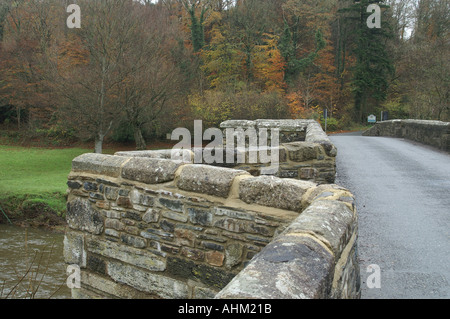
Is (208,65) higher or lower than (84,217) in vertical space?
higher

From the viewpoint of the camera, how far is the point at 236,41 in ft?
104

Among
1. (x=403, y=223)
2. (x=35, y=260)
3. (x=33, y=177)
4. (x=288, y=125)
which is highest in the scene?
(x=288, y=125)

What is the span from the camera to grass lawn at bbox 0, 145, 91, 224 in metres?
→ 14.3

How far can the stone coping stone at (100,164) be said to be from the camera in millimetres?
4574

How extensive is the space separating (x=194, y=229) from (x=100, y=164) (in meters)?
1.70

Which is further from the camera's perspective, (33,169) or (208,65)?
(208,65)

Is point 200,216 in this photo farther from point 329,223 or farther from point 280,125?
point 280,125

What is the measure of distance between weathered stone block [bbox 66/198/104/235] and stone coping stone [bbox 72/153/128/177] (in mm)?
426

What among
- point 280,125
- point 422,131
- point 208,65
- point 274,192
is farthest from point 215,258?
point 208,65

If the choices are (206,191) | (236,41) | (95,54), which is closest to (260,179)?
(206,191)

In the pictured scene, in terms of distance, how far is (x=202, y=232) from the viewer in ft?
12.3

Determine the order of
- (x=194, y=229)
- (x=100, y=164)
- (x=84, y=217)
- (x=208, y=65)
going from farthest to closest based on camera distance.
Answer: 1. (x=208, y=65)
2. (x=84, y=217)
3. (x=100, y=164)
4. (x=194, y=229)

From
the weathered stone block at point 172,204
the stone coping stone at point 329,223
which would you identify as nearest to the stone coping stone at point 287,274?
the stone coping stone at point 329,223

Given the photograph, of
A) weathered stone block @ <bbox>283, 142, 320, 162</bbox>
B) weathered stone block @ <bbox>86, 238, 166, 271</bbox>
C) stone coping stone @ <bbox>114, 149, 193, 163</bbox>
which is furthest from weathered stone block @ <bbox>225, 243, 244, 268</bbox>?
weathered stone block @ <bbox>283, 142, 320, 162</bbox>
